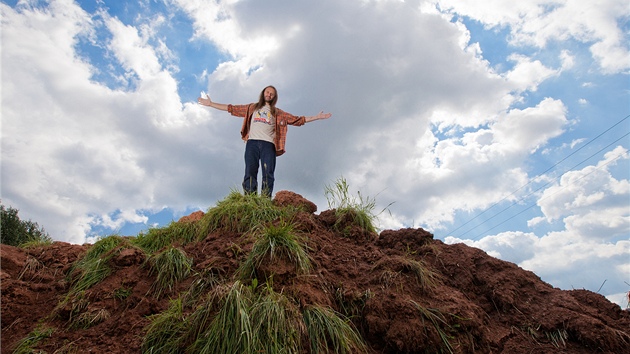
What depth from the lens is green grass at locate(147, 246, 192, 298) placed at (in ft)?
15.3

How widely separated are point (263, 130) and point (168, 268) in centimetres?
386

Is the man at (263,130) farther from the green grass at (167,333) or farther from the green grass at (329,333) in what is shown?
the green grass at (329,333)

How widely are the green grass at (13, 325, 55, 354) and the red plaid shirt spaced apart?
482 cm

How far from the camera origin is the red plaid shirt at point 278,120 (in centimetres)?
823

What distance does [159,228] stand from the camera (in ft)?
21.6

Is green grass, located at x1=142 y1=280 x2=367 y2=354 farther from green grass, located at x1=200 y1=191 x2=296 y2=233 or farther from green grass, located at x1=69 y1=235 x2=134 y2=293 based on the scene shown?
green grass, located at x1=200 y1=191 x2=296 y2=233

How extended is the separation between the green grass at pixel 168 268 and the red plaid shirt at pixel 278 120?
11.8 feet

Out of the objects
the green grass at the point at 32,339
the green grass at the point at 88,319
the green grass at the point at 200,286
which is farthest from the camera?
the green grass at the point at 88,319

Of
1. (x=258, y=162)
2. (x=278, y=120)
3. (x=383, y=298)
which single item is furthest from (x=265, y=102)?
(x=383, y=298)

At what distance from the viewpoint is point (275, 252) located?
4.32m

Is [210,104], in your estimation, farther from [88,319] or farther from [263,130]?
[88,319]

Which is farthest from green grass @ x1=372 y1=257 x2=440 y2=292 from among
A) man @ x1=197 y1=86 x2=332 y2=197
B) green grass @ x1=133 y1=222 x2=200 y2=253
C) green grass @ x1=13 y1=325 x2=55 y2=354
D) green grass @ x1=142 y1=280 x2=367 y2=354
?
man @ x1=197 y1=86 x2=332 y2=197

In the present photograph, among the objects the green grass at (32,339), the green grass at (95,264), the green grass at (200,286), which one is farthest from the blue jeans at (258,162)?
the green grass at (32,339)

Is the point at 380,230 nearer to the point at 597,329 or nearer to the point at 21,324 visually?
the point at 597,329
